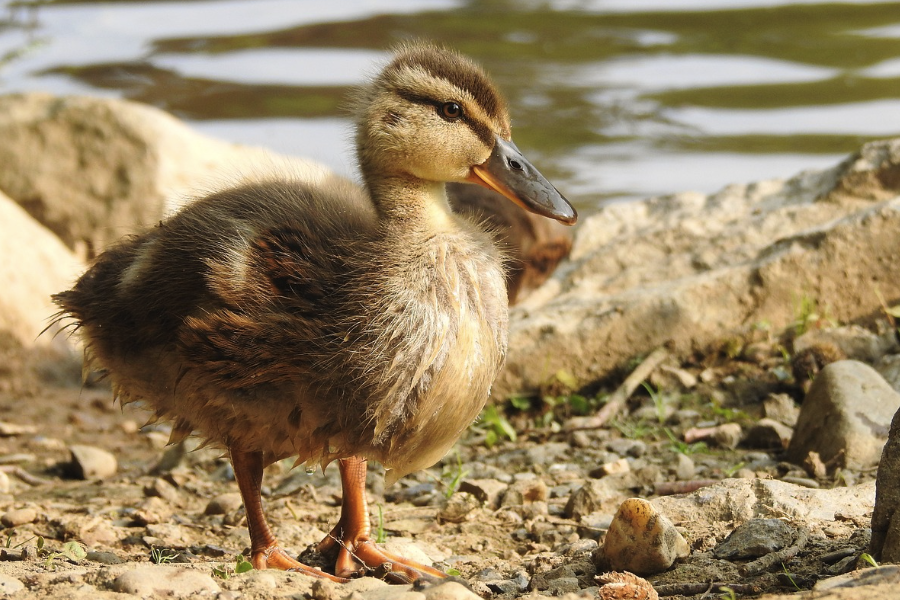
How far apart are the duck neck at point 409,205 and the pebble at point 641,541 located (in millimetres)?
1255

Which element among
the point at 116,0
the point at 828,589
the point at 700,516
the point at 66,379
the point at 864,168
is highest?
the point at 116,0

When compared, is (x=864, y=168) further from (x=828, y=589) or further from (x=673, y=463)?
(x=828, y=589)

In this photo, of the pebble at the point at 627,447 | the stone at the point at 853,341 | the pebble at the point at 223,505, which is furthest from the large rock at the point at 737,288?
the pebble at the point at 223,505

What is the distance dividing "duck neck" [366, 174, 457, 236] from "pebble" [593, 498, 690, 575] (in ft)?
4.12

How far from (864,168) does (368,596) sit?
5036mm

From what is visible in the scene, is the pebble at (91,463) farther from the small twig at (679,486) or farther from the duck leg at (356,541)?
the small twig at (679,486)

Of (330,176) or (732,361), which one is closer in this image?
(330,176)

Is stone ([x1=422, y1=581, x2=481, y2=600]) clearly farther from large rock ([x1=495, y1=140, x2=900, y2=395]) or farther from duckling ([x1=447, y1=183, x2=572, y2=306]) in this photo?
duckling ([x1=447, y1=183, x2=572, y2=306])

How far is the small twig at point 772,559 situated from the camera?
357 centimetres

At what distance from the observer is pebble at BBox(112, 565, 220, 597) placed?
327 centimetres

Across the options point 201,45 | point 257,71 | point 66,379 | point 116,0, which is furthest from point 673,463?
point 116,0

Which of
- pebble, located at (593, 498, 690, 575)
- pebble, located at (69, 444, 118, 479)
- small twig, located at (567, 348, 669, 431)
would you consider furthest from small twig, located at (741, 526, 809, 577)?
pebble, located at (69, 444, 118, 479)

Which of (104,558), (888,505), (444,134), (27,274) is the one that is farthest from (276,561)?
(27,274)

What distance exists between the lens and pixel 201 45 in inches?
535
